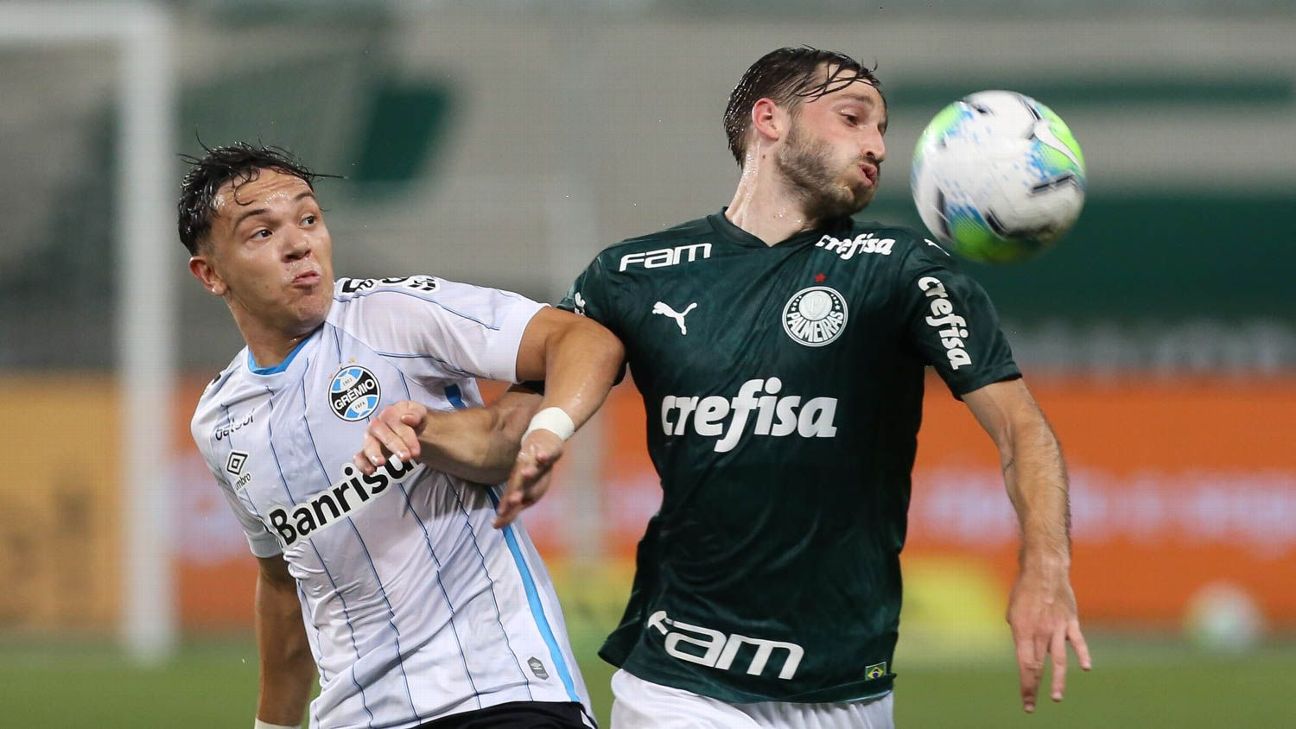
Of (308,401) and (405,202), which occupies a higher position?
(405,202)

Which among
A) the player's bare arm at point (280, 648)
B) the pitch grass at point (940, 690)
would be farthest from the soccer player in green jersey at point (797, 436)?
the pitch grass at point (940, 690)

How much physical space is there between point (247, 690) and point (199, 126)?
652 cm

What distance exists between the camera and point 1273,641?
14969mm

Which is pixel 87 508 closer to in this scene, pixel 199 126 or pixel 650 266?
pixel 199 126

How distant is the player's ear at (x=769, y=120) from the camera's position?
4.76 metres

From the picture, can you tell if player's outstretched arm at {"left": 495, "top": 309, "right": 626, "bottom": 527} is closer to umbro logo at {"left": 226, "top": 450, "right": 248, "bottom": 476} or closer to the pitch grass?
umbro logo at {"left": 226, "top": 450, "right": 248, "bottom": 476}

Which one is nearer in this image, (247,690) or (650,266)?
(650,266)

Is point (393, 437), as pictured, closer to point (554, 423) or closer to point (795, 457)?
point (554, 423)

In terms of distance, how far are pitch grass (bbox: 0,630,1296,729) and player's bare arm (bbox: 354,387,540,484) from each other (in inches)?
223

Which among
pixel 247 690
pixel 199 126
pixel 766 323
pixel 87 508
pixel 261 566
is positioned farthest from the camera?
pixel 199 126

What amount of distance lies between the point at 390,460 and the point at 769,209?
116 cm

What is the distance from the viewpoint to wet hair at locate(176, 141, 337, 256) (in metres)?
4.88

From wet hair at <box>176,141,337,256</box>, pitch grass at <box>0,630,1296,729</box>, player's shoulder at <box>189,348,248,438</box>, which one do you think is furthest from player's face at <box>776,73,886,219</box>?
pitch grass at <box>0,630,1296,729</box>

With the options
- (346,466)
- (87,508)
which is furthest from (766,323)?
(87,508)
